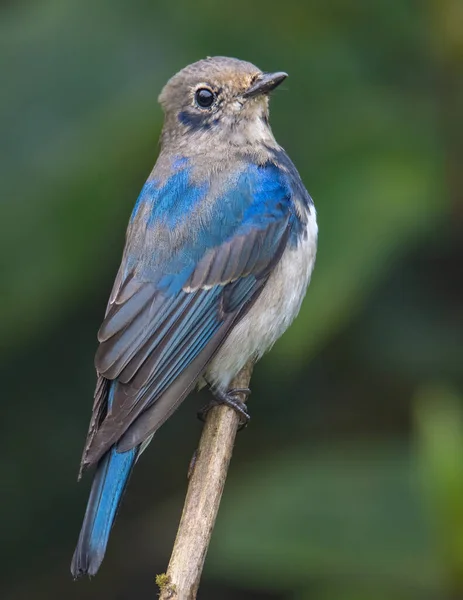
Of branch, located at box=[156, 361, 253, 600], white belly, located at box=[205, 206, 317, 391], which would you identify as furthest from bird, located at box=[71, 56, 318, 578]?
branch, located at box=[156, 361, 253, 600]

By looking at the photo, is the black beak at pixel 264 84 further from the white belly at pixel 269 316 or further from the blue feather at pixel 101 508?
the blue feather at pixel 101 508

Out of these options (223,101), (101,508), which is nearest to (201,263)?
(223,101)

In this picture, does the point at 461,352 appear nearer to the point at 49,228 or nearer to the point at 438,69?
the point at 438,69

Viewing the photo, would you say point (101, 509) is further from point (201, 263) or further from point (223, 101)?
point (223, 101)

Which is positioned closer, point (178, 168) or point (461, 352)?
point (178, 168)

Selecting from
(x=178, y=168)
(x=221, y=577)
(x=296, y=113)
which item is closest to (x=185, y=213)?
(x=178, y=168)

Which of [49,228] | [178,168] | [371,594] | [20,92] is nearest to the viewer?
[371,594]

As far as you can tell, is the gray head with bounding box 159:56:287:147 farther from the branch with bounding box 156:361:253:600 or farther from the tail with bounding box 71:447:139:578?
the tail with bounding box 71:447:139:578
